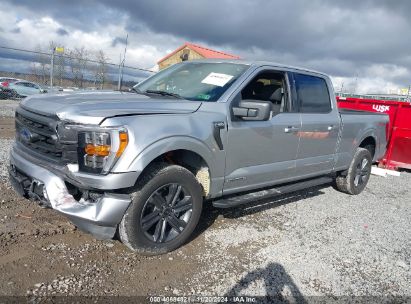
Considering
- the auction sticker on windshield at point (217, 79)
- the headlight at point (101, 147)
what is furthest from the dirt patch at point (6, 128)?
the headlight at point (101, 147)

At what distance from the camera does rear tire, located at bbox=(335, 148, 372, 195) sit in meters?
6.08

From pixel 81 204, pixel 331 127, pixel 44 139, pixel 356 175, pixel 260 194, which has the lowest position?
pixel 356 175

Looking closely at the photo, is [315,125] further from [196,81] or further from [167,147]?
[167,147]

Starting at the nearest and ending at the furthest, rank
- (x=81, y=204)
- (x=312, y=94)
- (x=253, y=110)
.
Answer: (x=81, y=204) → (x=253, y=110) → (x=312, y=94)

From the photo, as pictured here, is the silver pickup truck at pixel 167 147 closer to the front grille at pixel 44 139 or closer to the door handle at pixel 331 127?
the front grille at pixel 44 139

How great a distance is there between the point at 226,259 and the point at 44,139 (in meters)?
2.00

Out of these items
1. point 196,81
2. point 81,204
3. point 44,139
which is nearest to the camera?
point 81,204

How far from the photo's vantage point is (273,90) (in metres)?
4.60

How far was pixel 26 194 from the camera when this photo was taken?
329 cm

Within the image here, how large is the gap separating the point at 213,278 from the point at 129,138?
1405 millimetres

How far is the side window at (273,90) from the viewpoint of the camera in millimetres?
4461

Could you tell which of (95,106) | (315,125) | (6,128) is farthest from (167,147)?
(6,128)

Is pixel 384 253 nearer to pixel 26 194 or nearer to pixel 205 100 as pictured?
pixel 205 100

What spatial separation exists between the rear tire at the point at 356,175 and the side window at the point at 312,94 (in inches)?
52.0
